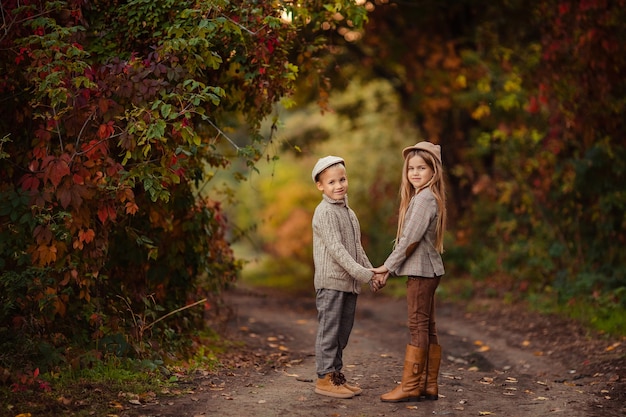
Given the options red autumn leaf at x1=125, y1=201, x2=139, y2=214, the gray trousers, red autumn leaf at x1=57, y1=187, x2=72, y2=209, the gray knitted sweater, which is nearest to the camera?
red autumn leaf at x1=57, y1=187, x2=72, y2=209

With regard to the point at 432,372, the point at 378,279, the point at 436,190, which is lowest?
the point at 432,372

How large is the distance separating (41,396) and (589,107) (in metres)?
7.97

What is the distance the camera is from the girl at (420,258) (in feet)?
19.7

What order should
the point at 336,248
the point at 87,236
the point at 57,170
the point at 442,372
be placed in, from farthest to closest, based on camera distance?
1. the point at 442,372
2. the point at 87,236
3. the point at 336,248
4. the point at 57,170

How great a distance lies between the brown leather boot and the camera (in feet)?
20.4

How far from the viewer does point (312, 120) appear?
30.2 m

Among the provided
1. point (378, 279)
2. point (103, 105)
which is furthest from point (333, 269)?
point (103, 105)

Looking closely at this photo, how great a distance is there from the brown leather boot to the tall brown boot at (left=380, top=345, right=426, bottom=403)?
0.28 metres

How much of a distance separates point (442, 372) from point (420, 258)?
204 centimetres

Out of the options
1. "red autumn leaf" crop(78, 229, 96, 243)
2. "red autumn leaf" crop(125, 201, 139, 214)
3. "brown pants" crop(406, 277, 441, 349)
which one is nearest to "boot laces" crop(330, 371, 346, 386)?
"brown pants" crop(406, 277, 441, 349)

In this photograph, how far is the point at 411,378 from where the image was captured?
608 cm

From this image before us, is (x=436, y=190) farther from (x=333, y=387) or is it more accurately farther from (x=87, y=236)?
(x=87, y=236)

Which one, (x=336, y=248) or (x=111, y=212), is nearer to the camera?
(x=336, y=248)

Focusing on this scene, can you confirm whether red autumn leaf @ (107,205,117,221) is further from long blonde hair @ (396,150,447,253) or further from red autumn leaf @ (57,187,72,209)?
long blonde hair @ (396,150,447,253)
